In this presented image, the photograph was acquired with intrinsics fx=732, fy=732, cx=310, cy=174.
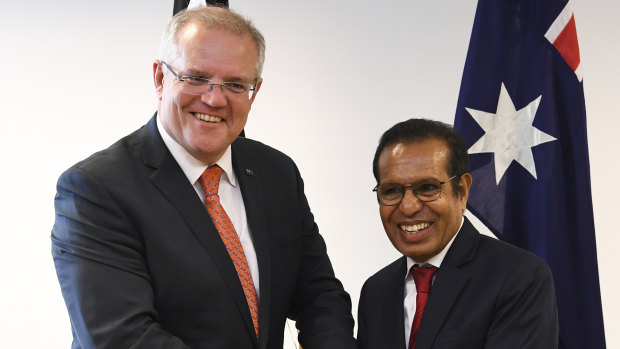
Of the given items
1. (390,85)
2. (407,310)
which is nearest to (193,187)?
→ (407,310)

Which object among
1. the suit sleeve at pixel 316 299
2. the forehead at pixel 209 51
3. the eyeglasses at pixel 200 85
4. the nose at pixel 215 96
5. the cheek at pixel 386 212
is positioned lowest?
the suit sleeve at pixel 316 299

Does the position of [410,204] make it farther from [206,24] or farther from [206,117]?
[206,24]

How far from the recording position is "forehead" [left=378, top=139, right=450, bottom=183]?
2158 mm

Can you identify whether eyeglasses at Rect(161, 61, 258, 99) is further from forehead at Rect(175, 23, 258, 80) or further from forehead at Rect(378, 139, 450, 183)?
forehead at Rect(378, 139, 450, 183)

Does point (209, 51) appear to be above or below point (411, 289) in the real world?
above

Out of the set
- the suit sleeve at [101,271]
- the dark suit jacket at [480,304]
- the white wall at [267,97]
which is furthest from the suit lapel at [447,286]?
the white wall at [267,97]

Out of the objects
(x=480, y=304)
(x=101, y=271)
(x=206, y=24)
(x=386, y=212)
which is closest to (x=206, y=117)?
(x=206, y=24)

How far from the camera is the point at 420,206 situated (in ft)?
7.07

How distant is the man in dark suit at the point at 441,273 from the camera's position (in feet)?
6.59

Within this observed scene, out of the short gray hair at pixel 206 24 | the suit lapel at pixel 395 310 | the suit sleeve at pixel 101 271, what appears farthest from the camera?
the suit lapel at pixel 395 310

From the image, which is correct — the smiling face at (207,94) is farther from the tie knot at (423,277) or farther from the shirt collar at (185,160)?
the tie knot at (423,277)

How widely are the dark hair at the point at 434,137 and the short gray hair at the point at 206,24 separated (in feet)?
1.51

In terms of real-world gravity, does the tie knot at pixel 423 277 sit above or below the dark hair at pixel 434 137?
below

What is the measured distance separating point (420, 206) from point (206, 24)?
2.64 feet
